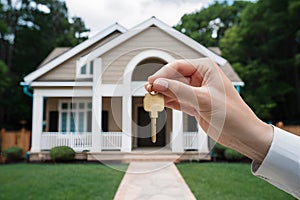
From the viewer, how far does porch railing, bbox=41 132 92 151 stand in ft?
1.25

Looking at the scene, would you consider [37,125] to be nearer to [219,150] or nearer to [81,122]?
[81,122]

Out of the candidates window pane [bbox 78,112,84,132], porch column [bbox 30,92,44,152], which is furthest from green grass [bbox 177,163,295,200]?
window pane [bbox 78,112,84,132]

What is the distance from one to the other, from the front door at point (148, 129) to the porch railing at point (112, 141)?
0.10ft

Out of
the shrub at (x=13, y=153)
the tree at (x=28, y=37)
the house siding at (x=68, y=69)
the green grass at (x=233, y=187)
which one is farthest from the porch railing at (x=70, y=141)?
the green grass at (x=233, y=187)

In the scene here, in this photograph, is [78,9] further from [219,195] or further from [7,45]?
[219,195]

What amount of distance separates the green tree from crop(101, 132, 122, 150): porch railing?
0.99 m

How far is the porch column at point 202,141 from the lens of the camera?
1.18ft

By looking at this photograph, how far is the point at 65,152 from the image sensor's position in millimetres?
414

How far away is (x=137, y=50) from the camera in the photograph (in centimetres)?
40

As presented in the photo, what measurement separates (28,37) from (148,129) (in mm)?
491

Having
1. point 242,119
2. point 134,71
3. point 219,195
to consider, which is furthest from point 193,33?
point 219,195

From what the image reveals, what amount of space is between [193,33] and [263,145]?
344mm

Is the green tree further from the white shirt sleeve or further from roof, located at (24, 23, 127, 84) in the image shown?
the white shirt sleeve

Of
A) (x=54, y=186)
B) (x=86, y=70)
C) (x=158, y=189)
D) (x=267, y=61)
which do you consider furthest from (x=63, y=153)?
(x=267, y=61)
